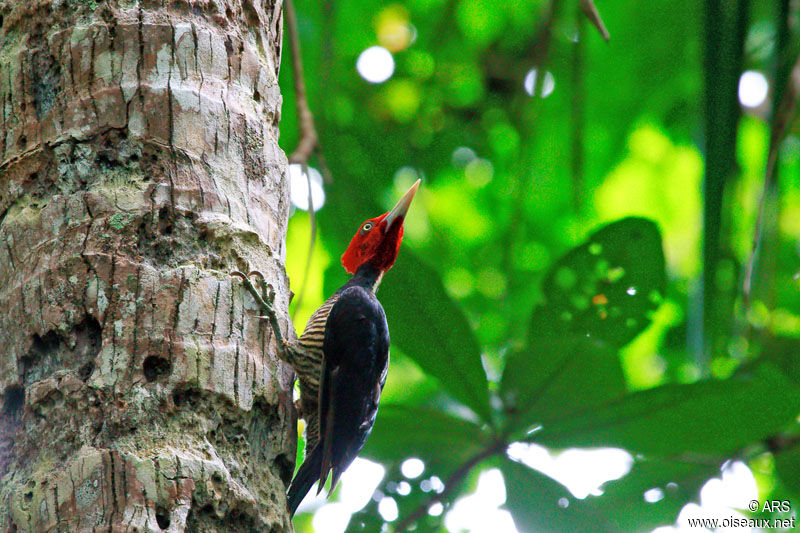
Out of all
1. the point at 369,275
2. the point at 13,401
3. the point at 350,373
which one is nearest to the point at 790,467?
the point at 350,373

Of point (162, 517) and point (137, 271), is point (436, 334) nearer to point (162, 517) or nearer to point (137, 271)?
point (137, 271)

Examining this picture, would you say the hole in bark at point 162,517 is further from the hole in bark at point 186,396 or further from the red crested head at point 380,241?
the red crested head at point 380,241

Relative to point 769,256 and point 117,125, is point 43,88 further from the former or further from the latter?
point 769,256

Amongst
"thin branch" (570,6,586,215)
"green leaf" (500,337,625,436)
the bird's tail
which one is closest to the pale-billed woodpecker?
the bird's tail

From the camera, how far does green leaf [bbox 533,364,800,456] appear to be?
7.86ft

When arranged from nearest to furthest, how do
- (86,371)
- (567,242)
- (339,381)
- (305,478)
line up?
(86,371), (305,478), (339,381), (567,242)

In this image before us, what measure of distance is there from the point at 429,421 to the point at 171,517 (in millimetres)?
1298

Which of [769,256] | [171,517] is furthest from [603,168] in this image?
[171,517]

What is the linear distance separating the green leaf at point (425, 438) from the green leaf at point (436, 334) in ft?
0.37

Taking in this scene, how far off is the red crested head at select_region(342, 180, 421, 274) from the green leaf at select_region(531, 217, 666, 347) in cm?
88

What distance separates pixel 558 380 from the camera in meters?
2.45

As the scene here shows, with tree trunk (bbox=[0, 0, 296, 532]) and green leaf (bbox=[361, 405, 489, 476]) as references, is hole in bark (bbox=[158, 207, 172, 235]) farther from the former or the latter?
green leaf (bbox=[361, 405, 489, 476])

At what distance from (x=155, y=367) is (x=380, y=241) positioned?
6.10 ft

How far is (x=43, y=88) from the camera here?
74.7 inches
